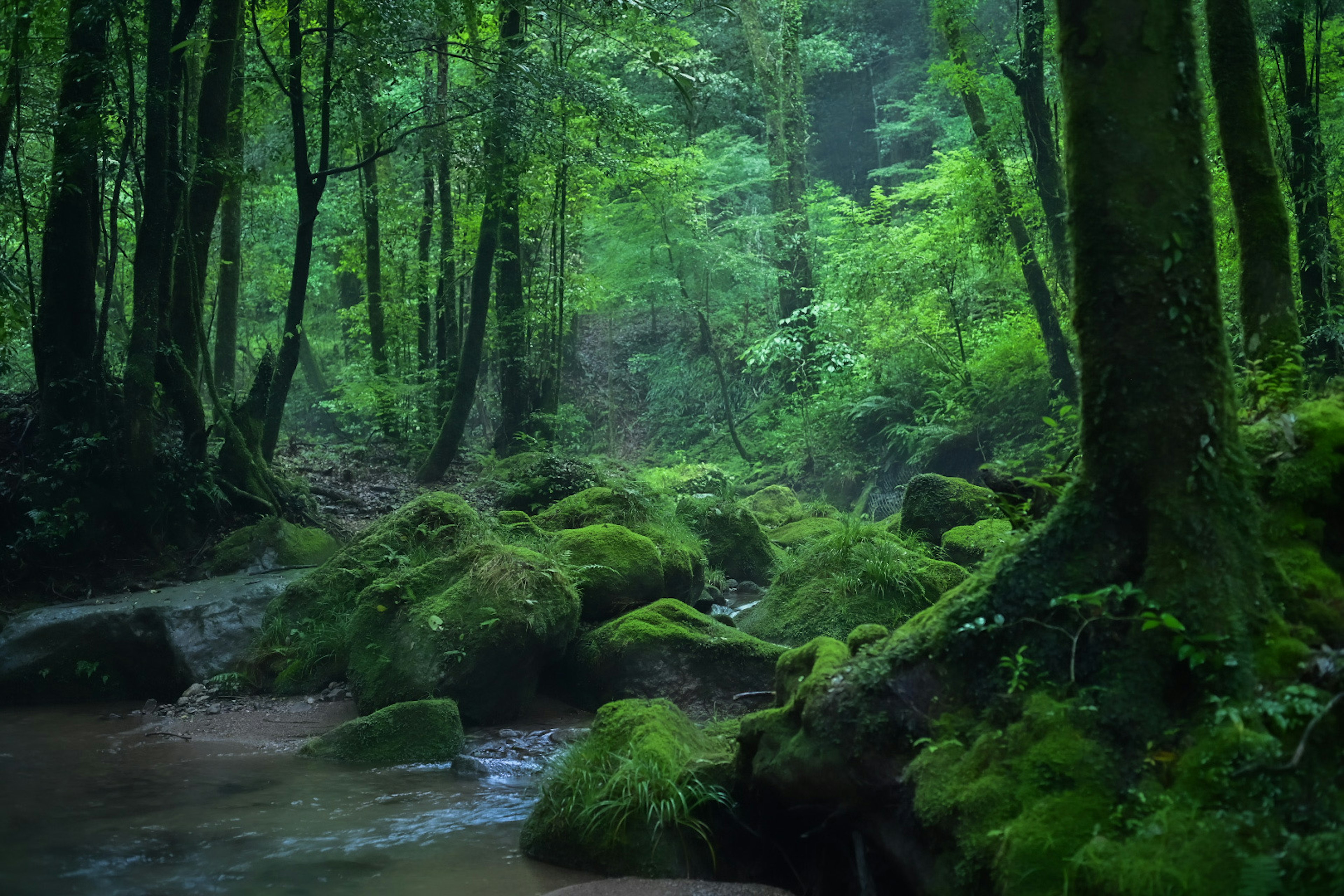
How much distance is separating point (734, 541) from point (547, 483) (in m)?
2.67

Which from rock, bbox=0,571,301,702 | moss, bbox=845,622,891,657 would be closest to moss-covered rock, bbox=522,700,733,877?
moss, bbox=845,622,891,657

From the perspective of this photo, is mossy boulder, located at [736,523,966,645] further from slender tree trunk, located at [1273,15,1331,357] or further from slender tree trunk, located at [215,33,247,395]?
slender tree trunk, located at [215,33,247,395]

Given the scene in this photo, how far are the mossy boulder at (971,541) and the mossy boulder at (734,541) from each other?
113 inches

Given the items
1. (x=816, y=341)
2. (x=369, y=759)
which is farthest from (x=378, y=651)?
(x=816, y=341)

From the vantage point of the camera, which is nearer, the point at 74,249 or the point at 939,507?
the point at 74,249

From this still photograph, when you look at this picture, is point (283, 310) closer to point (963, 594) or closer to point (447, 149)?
point (447, 149)

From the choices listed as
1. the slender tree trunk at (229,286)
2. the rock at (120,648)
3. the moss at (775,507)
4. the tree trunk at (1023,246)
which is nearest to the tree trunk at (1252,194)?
the rock at (120,648)

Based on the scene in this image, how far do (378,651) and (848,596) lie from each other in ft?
13.4

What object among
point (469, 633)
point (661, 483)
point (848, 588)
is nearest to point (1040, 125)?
point (661, 483)

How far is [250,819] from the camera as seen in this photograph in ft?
16.8

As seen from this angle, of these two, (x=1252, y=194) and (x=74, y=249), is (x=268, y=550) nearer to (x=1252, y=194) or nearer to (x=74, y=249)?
(x=74, y=249)

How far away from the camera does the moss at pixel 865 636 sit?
4359mm

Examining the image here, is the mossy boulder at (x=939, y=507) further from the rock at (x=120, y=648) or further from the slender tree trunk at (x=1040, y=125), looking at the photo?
the rock at (x=120, y=648)

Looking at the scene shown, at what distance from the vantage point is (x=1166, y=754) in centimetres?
305
